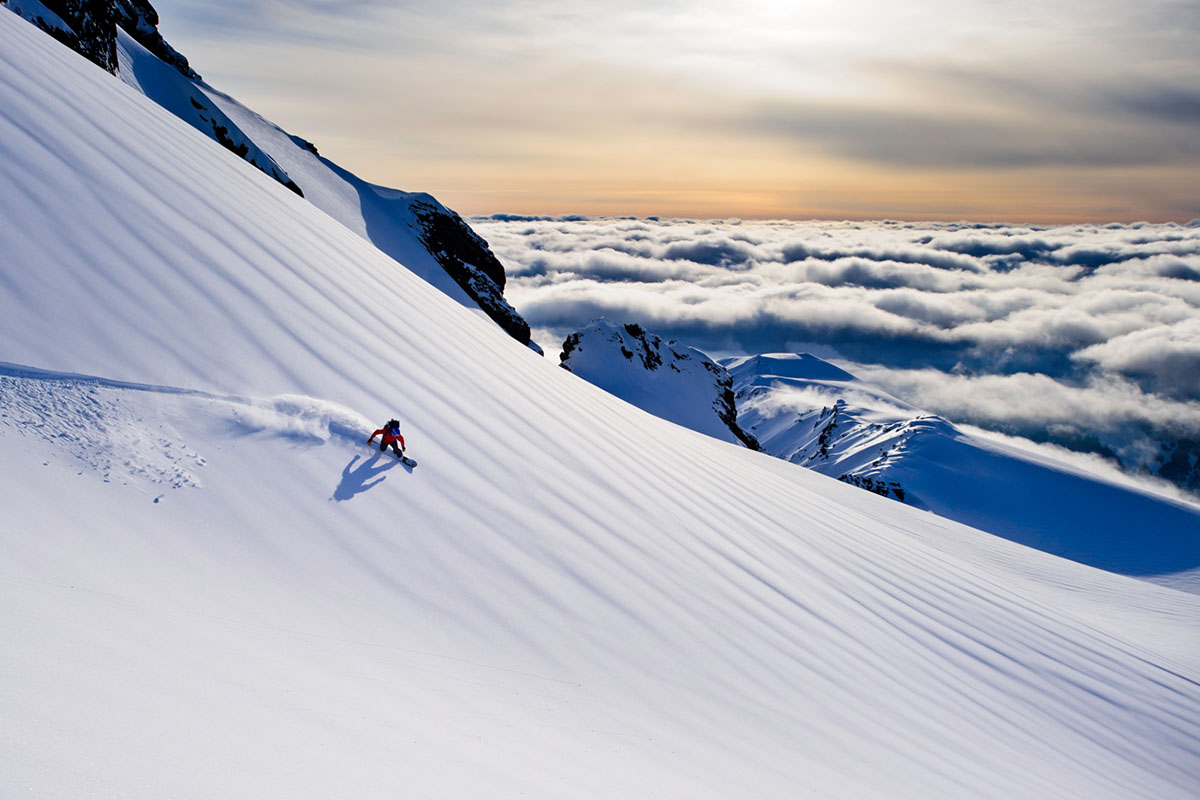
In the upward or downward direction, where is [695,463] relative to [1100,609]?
upward

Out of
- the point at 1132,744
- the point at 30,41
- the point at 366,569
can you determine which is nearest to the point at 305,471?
the point at 366,569

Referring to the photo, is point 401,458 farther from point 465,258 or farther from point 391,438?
point 465,258

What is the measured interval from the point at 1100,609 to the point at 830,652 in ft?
29.7

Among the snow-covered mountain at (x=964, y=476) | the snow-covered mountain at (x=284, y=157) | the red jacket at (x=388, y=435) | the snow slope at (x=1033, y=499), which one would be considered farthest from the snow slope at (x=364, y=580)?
the snow slope at (x=1033, y=499)

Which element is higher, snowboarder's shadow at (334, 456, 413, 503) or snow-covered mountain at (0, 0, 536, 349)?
snow-covered mountain at (0, 0, 536, 349)

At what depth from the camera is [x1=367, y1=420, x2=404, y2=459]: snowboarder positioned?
4.52 m

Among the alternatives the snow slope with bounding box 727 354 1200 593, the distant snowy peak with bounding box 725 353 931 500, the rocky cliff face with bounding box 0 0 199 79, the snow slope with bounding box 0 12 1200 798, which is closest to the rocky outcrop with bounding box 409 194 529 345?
the rocky cliff face with bounding box 0 0 199 79

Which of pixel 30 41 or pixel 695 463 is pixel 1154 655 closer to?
pixel 695 463

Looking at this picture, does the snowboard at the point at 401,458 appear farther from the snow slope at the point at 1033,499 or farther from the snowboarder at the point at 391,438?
the snow slope at the point at 1033,499

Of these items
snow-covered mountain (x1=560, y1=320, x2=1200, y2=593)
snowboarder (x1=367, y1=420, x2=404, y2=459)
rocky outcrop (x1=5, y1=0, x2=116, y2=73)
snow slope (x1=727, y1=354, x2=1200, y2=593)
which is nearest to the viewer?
snowboarder (x1=367, y1=420, x2=404, y2=459)

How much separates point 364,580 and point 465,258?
1840 inches

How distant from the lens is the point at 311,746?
247cm

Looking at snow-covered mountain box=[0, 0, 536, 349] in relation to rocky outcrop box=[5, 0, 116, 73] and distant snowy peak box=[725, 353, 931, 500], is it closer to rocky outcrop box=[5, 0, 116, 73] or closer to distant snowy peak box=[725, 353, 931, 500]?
rocky outcrop box=[5, 0, 116, 73]

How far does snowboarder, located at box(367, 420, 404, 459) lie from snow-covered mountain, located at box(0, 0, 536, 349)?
16.5 m
